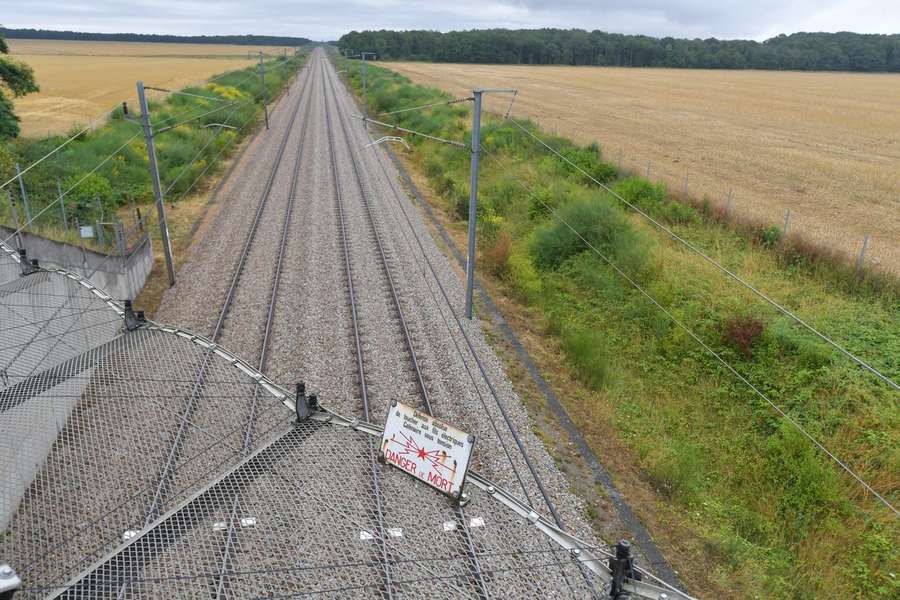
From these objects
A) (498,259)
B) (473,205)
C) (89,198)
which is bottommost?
(498,259)

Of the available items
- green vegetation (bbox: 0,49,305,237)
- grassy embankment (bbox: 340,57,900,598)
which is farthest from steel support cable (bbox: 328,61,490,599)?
green vegetation (bbox: 0,49,305,237)

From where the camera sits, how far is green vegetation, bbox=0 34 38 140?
1099 inches

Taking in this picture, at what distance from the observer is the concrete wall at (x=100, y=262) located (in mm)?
14500

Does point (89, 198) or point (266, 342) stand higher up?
point (89, 198)

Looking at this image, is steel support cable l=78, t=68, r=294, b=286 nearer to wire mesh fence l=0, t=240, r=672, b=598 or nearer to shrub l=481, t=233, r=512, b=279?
wire mesh fence l=0, t=240, r=672, b=598

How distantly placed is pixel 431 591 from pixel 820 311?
13.7 meters

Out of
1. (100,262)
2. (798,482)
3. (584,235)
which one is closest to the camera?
(798,482)

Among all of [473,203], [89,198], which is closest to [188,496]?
[473,203]

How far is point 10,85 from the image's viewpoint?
2959 cm

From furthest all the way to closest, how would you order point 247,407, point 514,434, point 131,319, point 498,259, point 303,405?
point 498,259 → point 514,434 → point 247,407 → point 131,319 → point 303,405

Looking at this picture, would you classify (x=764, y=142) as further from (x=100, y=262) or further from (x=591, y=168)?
(x=100, y=262)

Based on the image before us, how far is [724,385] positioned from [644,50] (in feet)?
493

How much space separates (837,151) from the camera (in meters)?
40.4

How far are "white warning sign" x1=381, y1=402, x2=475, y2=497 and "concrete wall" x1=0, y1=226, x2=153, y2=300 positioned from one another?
9.25 metres
